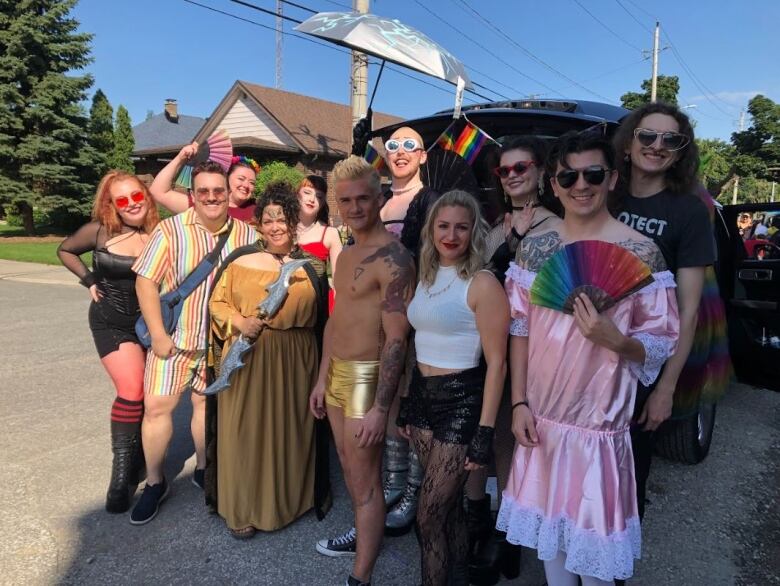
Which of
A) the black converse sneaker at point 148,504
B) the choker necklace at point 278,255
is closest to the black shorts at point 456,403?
the choker necklace at point 278,255

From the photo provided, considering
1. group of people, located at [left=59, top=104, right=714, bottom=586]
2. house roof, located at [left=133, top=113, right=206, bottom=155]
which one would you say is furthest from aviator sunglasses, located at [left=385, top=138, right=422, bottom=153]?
house roof, located at [left=133, top=113, right=206, bottom=155]

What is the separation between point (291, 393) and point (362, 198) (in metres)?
1.34

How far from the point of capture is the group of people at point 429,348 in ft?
6.17

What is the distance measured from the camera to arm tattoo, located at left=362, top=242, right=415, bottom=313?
233cm

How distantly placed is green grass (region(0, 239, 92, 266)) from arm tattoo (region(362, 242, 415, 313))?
14.1 metres

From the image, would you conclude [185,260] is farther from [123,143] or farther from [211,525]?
[123,143]

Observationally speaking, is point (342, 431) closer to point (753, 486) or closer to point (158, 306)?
point (158, 306)

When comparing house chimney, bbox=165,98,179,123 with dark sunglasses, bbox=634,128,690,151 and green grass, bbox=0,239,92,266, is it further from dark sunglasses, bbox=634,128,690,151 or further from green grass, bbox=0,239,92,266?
dark sunglasses, bbox=634,128,690,151

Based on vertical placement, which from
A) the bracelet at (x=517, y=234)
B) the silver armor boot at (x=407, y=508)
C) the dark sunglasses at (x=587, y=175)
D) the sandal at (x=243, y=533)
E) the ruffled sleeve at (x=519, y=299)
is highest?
the dark sunglasses at (x=587, y=175)

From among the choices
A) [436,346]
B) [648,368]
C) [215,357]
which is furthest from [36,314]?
[648,368]

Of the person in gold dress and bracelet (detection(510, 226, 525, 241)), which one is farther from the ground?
bracelet (detection(510, 226, 525, 241))

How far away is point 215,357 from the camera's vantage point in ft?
10.4

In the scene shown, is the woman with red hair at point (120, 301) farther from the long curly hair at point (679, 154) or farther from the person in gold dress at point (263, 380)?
the long curly hair at point (679, 154)

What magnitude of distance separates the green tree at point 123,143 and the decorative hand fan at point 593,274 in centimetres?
2607
